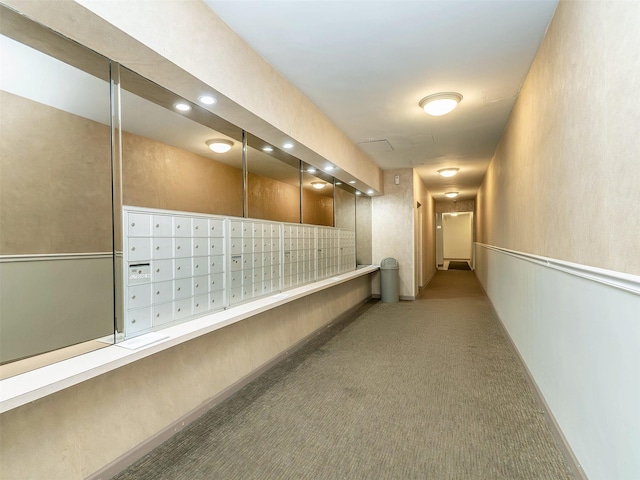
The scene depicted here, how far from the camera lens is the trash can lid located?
6374 mm

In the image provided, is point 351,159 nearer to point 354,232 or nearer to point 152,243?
point 354,232

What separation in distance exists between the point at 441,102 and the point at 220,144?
2178mm

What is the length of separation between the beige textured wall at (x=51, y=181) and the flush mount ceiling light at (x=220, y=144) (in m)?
0.80

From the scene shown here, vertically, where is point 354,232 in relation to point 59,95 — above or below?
below

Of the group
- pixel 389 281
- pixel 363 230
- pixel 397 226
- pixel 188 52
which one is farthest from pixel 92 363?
pixel 397 226

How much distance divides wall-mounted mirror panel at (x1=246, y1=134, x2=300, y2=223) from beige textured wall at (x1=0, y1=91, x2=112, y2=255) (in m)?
1.19

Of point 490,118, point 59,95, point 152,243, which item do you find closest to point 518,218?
point 490,118

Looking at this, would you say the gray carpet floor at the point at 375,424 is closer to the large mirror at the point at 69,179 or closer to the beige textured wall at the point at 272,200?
the large mirror at the point at 69,179

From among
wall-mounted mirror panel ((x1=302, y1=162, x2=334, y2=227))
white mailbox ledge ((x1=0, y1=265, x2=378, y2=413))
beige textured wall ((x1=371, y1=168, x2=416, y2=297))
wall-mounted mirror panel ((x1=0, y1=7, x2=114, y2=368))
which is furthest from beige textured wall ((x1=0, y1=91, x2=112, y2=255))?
beige textured wall ((x1=371, y1=168, x2=416, y2=297))

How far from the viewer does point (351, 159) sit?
15.5 feet

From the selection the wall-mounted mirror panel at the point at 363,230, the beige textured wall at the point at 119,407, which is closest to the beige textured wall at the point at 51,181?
the beige textured wall at the point at 119,407

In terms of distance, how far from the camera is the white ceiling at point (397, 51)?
6.79 ft

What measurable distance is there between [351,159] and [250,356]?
3016 millimetres

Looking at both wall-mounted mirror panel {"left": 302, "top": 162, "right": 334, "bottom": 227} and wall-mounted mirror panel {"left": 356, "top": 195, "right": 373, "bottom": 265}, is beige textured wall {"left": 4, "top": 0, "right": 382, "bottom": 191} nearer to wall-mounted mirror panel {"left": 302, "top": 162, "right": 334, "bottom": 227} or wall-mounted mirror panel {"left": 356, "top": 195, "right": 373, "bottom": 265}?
wall-mounted mirror panel {"left": 302, "top": 162, "right": 334, "bottom": 227}
